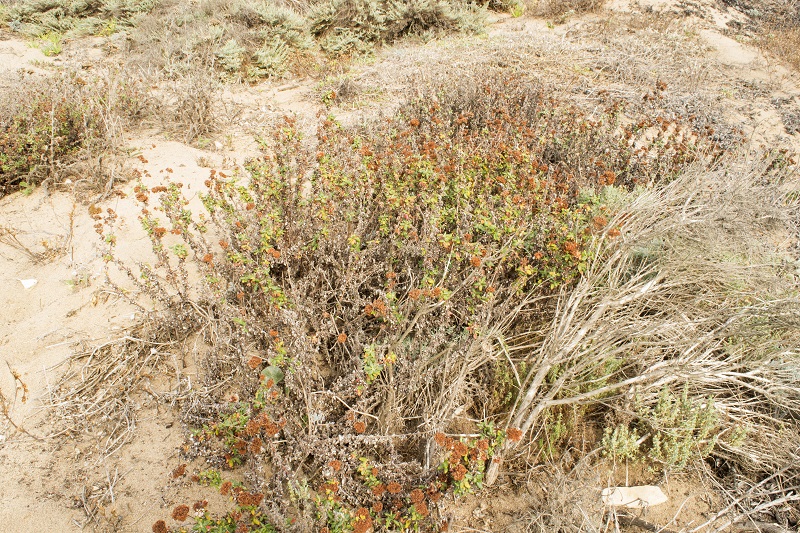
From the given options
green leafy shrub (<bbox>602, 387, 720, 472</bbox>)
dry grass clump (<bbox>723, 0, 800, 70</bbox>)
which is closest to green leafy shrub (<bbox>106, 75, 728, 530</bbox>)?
green leafy shrub (<bbox>602, 387, 720, 472</bbox>)

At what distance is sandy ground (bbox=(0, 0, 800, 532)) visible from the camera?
2395mm

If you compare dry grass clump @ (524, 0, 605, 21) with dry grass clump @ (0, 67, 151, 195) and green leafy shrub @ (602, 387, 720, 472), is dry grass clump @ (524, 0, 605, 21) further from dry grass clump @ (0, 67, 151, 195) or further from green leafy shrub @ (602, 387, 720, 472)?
green leafy shrub @ (602, 387, 720, 472)

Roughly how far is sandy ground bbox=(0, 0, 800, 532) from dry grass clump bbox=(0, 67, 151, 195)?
23 cm

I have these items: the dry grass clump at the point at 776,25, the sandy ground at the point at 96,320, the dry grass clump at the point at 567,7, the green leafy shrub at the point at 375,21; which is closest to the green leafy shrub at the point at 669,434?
the sandy ground at the point at 96,320

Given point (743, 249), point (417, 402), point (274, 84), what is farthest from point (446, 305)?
point (274, 84)

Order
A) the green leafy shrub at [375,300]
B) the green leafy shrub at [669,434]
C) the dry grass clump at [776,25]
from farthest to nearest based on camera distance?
the dry grass clump at [776,25] → the green leafy shrub at [669,434] → the green leafy shrub at [375,300]

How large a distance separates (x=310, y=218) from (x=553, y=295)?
65.6 inches

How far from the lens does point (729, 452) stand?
266 centimetres

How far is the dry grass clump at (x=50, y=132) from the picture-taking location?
4707 mm

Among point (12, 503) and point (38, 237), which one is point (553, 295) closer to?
point (12, 503)

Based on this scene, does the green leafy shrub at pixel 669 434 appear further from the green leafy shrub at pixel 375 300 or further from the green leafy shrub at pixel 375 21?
the green leafy shrub at pixel 375 21

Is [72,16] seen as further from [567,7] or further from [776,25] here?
[776,25]

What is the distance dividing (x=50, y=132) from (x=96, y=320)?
8.94ft

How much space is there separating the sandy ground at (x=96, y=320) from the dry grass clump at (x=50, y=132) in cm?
23
